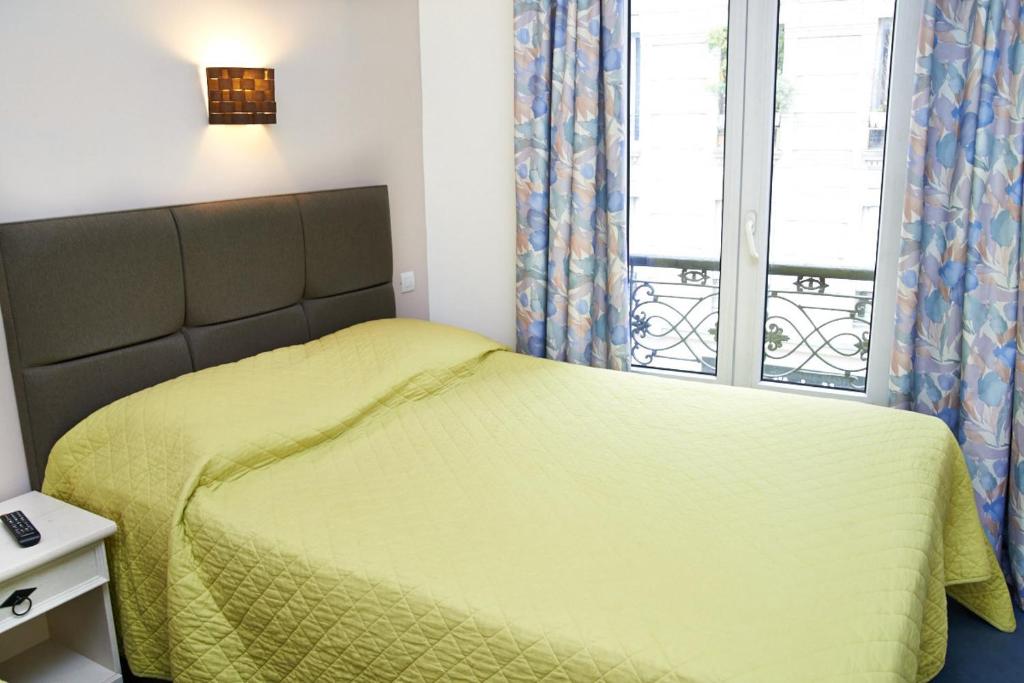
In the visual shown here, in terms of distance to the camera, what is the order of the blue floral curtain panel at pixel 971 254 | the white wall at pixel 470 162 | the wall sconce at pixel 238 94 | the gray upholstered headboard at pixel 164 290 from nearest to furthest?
the gray upholstered headboard at pixel 164 290 < the blue floral curtain panel at pixel 971 254 < the wall sconce at pixel 238 94 < the white wall at pixel 470 162

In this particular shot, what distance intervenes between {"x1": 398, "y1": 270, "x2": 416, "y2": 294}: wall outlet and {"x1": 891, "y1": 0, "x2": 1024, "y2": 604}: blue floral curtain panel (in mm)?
1898

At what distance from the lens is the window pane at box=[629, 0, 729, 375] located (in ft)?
10.6

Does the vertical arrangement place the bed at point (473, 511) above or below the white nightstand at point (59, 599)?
above

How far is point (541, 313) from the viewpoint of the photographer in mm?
3537

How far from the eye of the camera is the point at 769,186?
3.17 metres

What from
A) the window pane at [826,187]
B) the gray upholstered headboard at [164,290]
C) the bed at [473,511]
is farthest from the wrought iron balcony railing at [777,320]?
the gray upholstered headboard at [164,290]

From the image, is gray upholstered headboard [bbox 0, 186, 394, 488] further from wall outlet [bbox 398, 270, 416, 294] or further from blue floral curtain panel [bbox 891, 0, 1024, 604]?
blue floral curtain panel [bbox 891, 0, 1024, 604]

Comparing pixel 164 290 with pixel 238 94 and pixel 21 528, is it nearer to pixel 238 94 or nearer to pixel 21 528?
pixel 238 94

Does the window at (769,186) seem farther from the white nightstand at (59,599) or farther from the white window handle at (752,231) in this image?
the white nightstand at (59,599)

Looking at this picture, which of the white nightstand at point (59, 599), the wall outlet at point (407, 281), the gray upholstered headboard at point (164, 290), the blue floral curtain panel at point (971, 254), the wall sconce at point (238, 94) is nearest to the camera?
the white nightstand at point (59, 599)

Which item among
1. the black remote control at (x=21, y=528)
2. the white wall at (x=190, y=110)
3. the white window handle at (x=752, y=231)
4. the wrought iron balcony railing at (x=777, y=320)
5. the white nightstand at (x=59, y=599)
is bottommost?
the white nightstand at (x=59, y=599)

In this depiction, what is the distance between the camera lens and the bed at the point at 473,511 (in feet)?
5.53

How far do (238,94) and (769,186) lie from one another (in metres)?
1.86

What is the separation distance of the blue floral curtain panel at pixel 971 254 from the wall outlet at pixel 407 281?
1.90 m
